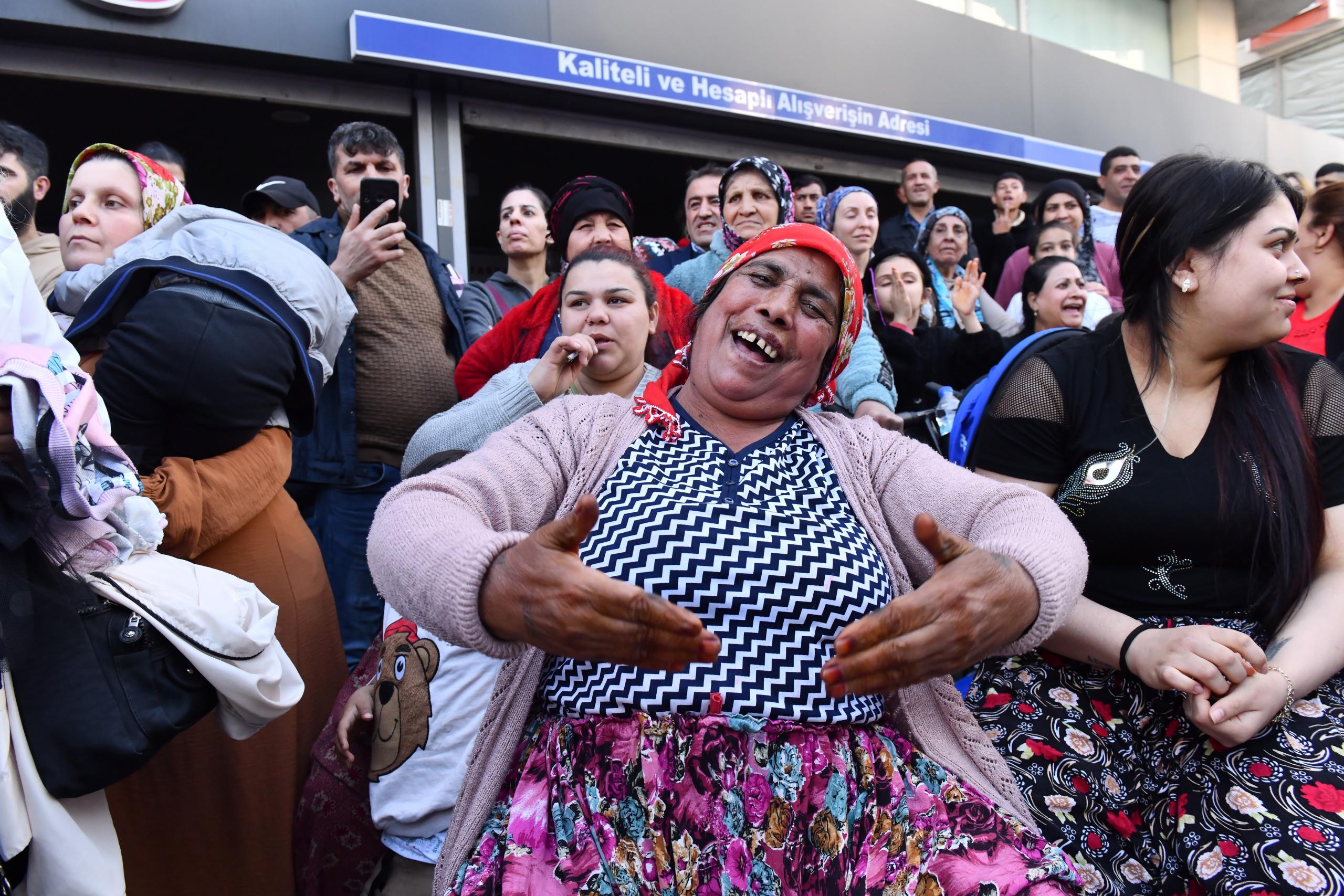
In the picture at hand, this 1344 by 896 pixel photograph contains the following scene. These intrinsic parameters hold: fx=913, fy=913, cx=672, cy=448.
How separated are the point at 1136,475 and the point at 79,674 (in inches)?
82.0

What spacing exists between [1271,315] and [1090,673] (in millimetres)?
885

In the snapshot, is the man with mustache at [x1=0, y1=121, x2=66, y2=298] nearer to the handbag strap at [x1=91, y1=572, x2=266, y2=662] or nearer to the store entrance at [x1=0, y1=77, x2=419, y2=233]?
the handbag strap at [x1=91, y1=572, x2=266, y2=662]

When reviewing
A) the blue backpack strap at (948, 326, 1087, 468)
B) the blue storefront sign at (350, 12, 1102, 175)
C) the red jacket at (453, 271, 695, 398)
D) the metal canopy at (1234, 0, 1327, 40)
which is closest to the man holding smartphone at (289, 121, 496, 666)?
the red jacket at (453, 271, 695, 398)

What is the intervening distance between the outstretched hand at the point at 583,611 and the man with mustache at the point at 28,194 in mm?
2129

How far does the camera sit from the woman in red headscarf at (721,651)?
1267 millimetres

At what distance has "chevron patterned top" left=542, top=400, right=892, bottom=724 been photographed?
1481mm

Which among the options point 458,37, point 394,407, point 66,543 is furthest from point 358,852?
point 458,37

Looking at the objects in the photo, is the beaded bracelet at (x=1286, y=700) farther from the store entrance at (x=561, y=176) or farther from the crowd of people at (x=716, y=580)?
the store entrance at (x=561, y=176)

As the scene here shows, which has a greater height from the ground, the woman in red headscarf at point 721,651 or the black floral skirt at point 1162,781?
the woman in red headscarf at point 721,651

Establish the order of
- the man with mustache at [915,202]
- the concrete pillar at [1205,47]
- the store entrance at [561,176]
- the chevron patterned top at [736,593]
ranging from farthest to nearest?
1. the concrete pillar at [1205,47]
2. the store entrance at [561,176]
3. the man with mustache at [915,202]
4. the chevron patterned top at [736,593]

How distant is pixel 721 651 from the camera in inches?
58.2

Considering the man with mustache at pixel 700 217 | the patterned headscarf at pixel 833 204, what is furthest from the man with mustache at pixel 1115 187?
the man with mustache at pixel 700 217

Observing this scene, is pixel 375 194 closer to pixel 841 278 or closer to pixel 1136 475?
pixel 841 278

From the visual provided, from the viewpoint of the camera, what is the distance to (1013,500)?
1611mm
